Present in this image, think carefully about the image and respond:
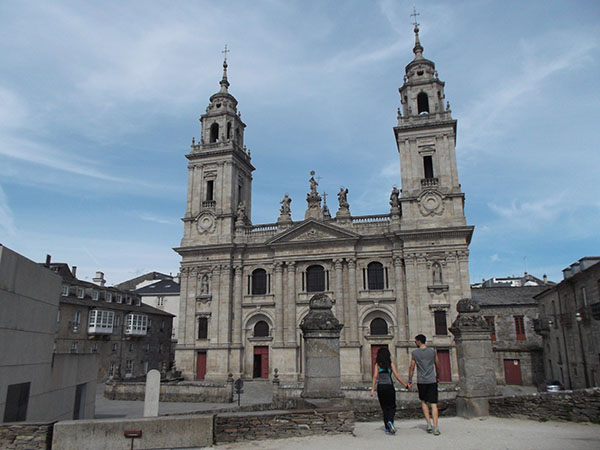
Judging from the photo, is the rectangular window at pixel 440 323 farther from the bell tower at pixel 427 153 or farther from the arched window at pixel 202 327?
the arched window at pixel 202 327

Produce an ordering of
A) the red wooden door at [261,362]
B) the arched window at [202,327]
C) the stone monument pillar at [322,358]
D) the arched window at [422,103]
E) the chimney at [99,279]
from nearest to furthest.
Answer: the stone monument pillar at [322,358] → the red wooden door at [261,362] → the arched window at [202,327] → the arched window at [422,103] → the chimney at [99,279]

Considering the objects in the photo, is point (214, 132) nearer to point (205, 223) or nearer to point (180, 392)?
point (205, 223)

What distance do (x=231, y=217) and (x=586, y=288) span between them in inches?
1075

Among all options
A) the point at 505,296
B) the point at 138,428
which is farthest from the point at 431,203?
the point at 138,428

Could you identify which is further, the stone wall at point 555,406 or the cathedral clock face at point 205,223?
the cathedral clock face at point 205,223

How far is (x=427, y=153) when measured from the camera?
38.5 m

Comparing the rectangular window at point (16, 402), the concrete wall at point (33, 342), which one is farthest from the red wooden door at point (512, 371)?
the rectangular window at point (16, 402)

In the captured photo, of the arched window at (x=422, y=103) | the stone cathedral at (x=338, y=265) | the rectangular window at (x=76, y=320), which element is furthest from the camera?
the arched window at (x=422, y=103)

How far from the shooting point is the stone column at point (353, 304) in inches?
1426

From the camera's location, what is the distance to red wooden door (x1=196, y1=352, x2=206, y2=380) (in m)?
39.1

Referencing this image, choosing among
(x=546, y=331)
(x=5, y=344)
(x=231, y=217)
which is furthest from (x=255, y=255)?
(x=5, y=344)

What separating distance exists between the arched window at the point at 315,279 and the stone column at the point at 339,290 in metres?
1.44

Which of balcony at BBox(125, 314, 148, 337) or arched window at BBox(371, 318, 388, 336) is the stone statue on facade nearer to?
arched window at BBox(371, 318, 388, 336)

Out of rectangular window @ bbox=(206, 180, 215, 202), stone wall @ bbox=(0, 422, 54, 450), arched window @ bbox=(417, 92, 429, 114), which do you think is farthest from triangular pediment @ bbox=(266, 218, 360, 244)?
stone wall @ bbox=(0, 422, 54, 450)
